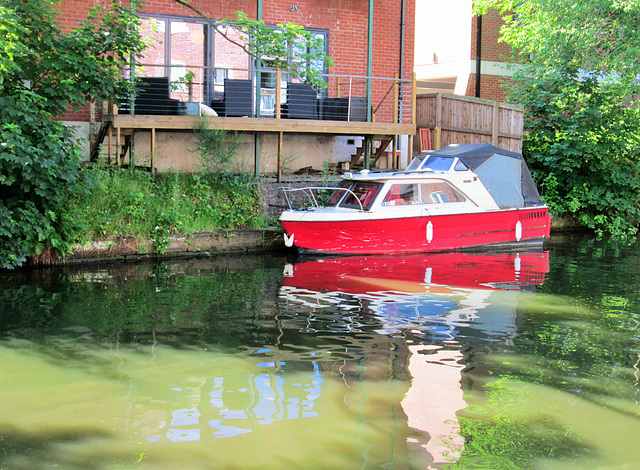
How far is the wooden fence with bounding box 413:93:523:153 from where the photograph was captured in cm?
1666

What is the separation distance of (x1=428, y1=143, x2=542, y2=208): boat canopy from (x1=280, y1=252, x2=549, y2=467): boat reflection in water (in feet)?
4.56

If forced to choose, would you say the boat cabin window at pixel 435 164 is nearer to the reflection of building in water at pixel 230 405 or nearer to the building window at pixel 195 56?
the building window at pixel 195 56

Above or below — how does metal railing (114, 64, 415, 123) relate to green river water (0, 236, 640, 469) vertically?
above

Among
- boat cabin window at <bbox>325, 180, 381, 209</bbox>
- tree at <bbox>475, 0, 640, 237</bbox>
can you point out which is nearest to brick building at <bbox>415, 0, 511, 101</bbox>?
tree at <bbox>475, 0, 640, 237</bbox>

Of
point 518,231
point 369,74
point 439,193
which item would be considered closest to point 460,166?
point 439,193

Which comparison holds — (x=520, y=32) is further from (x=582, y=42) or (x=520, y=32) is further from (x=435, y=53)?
(x=435, y=53)

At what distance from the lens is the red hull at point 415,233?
43.4ft

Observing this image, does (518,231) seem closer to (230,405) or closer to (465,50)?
(230,405)

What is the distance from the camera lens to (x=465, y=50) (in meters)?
26.5

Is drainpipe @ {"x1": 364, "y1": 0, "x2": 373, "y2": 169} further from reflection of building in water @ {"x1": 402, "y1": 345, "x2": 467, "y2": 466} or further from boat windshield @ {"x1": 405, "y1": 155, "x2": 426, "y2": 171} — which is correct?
reflection of building in water @ {"x1": 402, "y1": 345, "x2": 467, "y2": 466}

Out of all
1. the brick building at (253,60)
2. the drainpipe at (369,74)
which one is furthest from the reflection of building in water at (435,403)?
the drainpipe at (369,74)

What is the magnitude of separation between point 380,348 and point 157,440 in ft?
9.88

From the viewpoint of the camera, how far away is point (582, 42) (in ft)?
62.7

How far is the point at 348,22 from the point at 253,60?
2.83m
